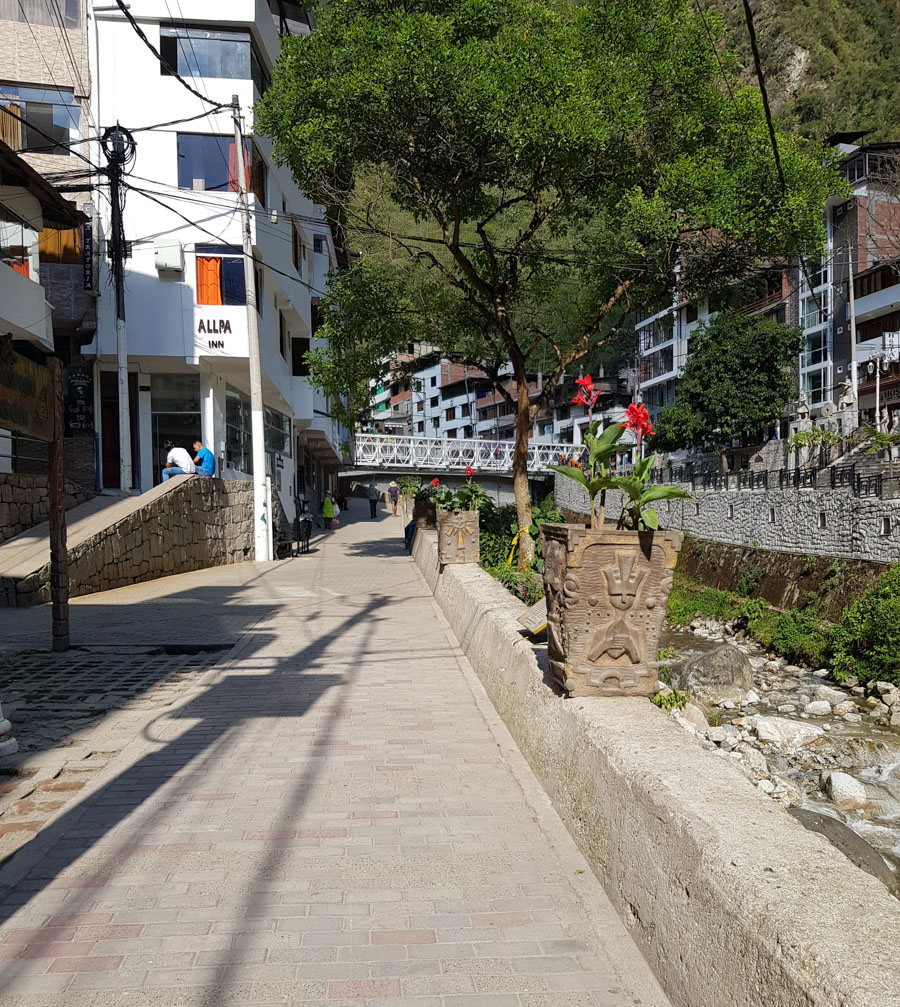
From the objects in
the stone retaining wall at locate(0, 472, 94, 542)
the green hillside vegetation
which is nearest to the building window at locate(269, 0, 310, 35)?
the stone retaining wall at locate(0, 472, 94, 542)

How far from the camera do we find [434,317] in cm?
1922

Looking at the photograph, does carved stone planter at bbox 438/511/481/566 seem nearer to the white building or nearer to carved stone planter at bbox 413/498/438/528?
carved stone planter at bbox 413/498/438/528

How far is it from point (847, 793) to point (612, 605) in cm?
685

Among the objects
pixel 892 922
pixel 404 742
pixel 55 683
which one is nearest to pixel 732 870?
pixel 892 922

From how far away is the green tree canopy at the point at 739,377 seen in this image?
4034cm

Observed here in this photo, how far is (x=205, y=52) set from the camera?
66.8 ft

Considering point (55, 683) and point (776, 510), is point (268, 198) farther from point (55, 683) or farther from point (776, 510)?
point (55, 683)

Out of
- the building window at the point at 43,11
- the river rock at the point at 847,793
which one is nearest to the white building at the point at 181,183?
the building window at the point at 43,11

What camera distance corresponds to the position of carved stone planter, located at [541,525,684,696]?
13.3 ft

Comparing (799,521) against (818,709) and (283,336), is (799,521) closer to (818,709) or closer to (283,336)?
(818,709)

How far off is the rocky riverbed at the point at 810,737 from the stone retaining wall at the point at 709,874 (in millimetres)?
1772

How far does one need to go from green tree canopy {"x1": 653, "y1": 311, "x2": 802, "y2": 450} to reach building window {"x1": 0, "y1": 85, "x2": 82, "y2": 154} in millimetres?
28468

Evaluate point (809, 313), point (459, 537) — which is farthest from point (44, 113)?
point (809, 313)

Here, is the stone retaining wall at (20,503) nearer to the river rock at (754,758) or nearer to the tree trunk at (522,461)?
the tree trunk at (522,461)
